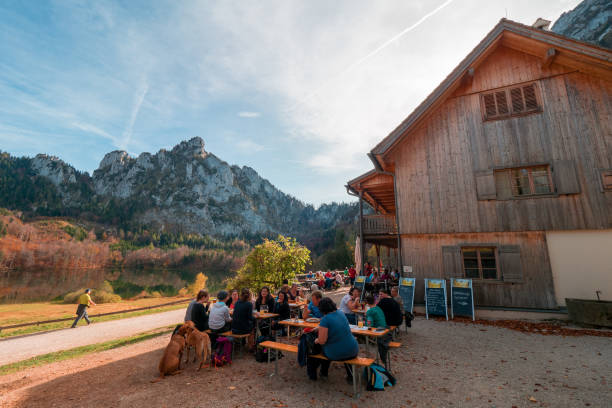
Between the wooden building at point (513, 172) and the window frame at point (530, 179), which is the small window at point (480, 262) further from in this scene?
the window frame at point (530, 179)

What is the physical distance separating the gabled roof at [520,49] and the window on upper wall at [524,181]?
3.74 metres

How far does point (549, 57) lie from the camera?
949cm

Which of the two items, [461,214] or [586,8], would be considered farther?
[586,8]

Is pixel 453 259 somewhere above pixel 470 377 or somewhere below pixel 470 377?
above

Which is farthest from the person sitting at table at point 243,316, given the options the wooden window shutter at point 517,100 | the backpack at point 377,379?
the wooden window shutter at point 517,100

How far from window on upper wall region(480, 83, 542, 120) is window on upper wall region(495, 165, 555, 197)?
2.26m

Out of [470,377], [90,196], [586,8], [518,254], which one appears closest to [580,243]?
[518,254]

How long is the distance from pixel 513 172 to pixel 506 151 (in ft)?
2.85

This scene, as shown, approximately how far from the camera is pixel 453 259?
33.4 feet

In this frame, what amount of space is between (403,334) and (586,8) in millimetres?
85074

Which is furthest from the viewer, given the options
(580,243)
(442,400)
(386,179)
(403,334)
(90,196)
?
(90,196)

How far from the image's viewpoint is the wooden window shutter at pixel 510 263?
9.32m

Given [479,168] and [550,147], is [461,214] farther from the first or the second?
[550,147]

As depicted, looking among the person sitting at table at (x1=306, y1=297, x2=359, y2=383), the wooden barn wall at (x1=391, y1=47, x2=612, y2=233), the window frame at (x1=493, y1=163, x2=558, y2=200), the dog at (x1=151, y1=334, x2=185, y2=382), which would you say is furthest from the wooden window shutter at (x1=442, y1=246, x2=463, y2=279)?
the dog at (x1=151, y1=334, x2=185, y2=382)
